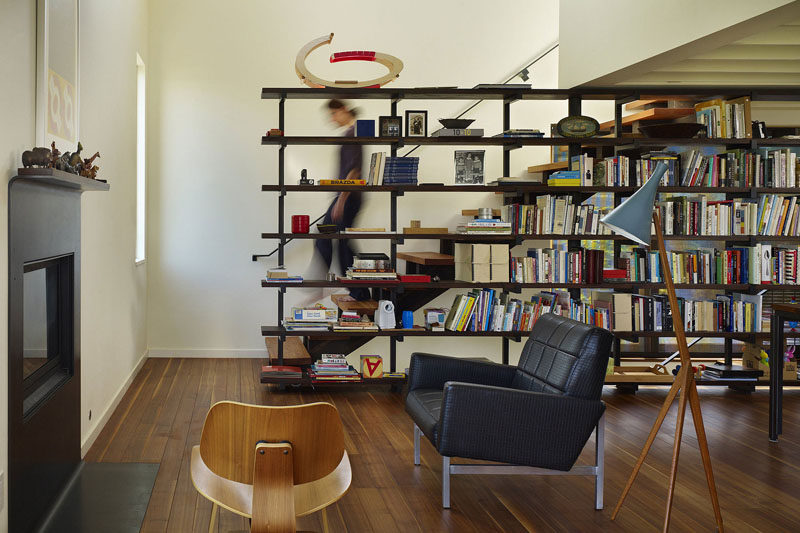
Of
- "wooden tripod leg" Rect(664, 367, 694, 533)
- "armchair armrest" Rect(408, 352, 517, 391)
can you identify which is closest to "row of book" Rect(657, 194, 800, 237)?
"armchair armrest" Rect(408, 352, 517, 391)

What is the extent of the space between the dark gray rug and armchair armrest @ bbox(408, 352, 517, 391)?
4.99 ft

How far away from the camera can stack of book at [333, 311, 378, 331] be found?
248 inches

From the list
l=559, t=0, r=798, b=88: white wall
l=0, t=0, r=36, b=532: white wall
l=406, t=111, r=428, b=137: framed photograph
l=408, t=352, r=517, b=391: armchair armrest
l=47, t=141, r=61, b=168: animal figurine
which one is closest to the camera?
l=0, t=0, r=36, b=532: white wall

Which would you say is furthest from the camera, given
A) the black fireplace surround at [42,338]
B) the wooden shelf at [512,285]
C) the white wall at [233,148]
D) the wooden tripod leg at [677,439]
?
the white wall at [233,148]

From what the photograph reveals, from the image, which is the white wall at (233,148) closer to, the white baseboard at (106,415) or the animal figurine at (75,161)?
the white baseboard at (106,415)

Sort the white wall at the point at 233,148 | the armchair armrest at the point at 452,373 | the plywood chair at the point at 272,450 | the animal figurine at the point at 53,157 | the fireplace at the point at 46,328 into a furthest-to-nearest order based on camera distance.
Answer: the white wall at the point at 233,148, the armchair armrest at the point at 452,373, the fireplace at the point at 46,328, the animal figurine at the point at 53,157, the plywood chair at the point at 272,450

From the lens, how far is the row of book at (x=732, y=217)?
21.2 feet

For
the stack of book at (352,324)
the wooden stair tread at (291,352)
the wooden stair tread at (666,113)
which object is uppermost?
the wooden stair tread at (666,113)

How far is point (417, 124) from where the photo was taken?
20.9ft

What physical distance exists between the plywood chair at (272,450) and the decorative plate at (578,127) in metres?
4.61

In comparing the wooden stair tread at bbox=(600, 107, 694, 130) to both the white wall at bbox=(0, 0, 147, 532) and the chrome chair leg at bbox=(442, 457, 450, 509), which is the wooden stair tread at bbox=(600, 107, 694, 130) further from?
the white wall at bbox=(0, 0, 147, 532)

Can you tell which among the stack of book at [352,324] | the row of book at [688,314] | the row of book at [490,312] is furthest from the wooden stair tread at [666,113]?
the stack of book at [352,324]

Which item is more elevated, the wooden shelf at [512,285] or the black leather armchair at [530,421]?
the wooden shelf at [512,285]

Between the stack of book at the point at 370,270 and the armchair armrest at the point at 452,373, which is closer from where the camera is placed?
the armchair armrest at the point at 452,373
